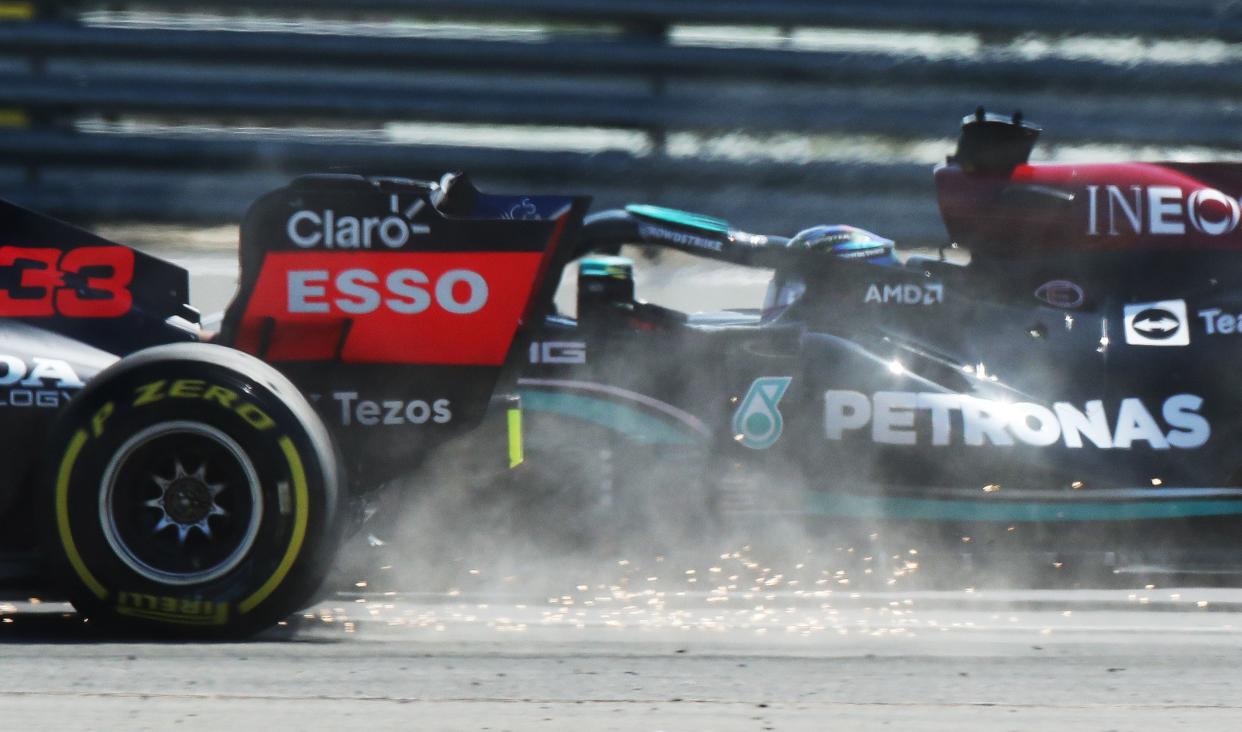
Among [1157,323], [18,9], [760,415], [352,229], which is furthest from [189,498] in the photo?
[18,9]

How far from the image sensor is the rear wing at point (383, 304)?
14.1ft

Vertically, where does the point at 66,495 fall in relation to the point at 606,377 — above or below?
below

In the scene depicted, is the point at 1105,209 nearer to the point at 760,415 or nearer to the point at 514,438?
the point at 760,415

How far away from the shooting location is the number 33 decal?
4.38 metres

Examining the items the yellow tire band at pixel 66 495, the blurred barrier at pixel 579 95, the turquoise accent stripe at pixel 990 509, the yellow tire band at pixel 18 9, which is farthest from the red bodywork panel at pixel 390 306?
the yellow tire band at pixel 18 9

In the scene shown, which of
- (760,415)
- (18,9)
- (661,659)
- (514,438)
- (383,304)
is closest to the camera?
(661,659)

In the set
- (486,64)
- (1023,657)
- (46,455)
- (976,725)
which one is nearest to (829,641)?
(1023,657)

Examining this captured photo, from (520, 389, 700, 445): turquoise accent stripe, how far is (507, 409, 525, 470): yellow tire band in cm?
35

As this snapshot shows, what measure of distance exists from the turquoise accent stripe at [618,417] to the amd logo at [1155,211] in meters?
1.48

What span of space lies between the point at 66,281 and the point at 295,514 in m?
0.99

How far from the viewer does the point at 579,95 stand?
26.7 ft

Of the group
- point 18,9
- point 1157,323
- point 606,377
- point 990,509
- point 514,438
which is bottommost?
point 990,509

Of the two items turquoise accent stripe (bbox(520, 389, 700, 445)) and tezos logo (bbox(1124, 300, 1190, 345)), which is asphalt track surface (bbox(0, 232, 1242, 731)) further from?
tezos logo (bbox(1124, 300, 1190, 345))

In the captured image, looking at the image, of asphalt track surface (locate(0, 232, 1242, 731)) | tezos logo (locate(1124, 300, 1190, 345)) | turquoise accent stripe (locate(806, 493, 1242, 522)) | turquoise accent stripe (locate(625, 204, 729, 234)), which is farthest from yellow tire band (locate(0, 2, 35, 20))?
tezos logo (locate(1124, 300, 1190, 345))
